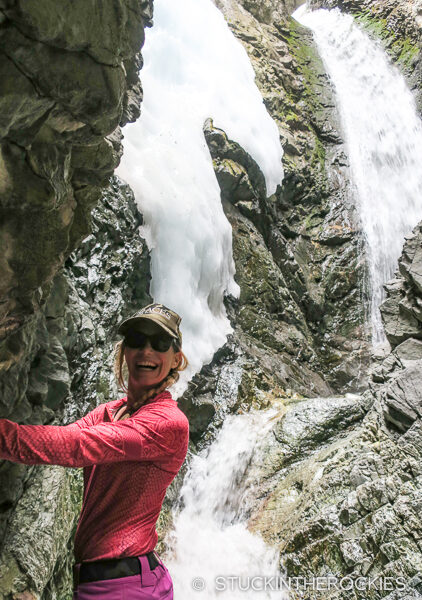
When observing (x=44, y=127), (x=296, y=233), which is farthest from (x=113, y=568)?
Answer: (x=296, y=233)

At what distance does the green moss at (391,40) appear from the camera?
52.2 feet

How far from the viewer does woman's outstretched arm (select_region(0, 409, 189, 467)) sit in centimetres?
156

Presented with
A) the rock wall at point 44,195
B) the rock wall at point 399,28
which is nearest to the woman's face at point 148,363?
the rock wall at point 44,195

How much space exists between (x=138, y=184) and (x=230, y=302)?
2928 millimetres

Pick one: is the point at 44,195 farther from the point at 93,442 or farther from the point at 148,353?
the point at 93,442

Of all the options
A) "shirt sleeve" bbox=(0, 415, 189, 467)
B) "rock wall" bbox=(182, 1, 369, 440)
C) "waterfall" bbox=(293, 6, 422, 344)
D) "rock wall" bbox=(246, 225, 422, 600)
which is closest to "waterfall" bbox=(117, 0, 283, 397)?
"rock wall" bbox=(182, 1, 369, 440)

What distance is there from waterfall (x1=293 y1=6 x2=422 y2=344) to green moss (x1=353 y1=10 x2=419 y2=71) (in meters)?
0.29

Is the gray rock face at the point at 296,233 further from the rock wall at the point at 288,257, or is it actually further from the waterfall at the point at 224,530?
the waterfall at the point at 224,530

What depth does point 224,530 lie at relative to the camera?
214 inches

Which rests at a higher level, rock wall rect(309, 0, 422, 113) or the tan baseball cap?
rock wall rect(309, 0, 422, 113)

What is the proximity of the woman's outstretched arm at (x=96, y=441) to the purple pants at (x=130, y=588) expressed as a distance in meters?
0.44

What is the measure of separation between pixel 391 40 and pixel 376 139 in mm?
5275

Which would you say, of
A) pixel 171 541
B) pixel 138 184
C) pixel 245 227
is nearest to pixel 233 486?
pixel 171 541

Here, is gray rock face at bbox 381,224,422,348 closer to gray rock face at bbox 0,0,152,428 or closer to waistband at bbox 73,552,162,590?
gray rock face at bbox 0,0,152,428
